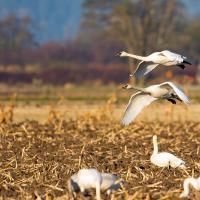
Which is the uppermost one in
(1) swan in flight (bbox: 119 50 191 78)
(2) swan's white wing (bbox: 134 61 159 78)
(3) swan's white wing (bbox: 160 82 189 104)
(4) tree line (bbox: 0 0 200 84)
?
(1) swan in flight (bbox: 119 50 191 78)

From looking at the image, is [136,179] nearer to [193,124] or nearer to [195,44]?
[193,124]

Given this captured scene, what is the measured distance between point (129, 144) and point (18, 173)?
388 centimetres

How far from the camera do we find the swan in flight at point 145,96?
12000 millimetres

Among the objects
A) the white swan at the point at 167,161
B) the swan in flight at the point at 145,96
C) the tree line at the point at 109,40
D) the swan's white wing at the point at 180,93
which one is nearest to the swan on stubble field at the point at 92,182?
the swan's white wing at the point at 180,93

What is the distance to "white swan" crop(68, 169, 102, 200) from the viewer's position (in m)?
8.63

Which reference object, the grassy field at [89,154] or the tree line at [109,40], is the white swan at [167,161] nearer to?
the grassy field at [89,154]

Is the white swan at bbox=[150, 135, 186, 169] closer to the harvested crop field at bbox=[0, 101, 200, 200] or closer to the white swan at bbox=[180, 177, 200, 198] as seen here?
the harvested crop field at bbox=[0, 101, 200, 200]

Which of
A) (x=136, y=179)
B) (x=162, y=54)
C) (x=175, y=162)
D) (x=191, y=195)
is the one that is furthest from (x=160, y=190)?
(x=162, y=54)

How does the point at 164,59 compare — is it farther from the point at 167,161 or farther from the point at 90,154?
the point at 90,154

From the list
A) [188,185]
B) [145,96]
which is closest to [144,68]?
[145,96]

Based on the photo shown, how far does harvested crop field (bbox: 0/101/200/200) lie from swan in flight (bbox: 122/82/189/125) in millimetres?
596

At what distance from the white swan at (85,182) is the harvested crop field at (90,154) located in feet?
0.36

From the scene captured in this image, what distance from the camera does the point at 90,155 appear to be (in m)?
12.5

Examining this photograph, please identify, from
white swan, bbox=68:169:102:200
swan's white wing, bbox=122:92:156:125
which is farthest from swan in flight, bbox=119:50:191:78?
white swan, bbox=68:169:102:200
